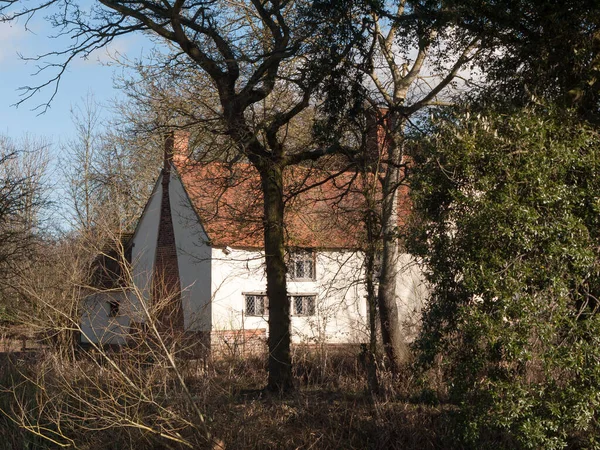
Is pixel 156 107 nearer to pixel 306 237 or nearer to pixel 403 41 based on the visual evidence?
pixel 306 237

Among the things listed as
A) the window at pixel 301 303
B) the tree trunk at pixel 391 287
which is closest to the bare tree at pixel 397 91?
the tree trunk at pixel 391 287

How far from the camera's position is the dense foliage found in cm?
795

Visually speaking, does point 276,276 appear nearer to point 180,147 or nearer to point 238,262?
point 180,147

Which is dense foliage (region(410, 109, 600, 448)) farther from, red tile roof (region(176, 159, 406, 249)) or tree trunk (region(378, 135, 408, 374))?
tree trunk (region(378, 135, 408, 374))

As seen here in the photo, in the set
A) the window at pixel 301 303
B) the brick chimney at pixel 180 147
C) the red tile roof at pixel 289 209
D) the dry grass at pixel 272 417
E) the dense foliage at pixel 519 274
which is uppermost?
the brick chimney at pixel 180 147

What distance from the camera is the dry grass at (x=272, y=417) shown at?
10945mm

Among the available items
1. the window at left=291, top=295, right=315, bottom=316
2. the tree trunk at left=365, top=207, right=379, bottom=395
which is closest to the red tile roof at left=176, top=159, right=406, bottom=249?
the tree trunk at left=365, top=207, right=379, bottom=395

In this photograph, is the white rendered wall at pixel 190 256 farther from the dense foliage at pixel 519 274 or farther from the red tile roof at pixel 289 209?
the dense foliage at pixel 519 274

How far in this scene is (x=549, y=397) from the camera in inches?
323

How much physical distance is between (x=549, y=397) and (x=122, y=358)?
6502mm

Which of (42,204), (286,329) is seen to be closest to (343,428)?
(286,329)

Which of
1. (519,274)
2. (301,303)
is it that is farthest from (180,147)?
(519,274)

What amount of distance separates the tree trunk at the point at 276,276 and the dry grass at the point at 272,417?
2.35ft

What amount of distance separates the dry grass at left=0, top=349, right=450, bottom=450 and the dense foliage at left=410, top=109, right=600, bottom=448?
2318 millimetres
